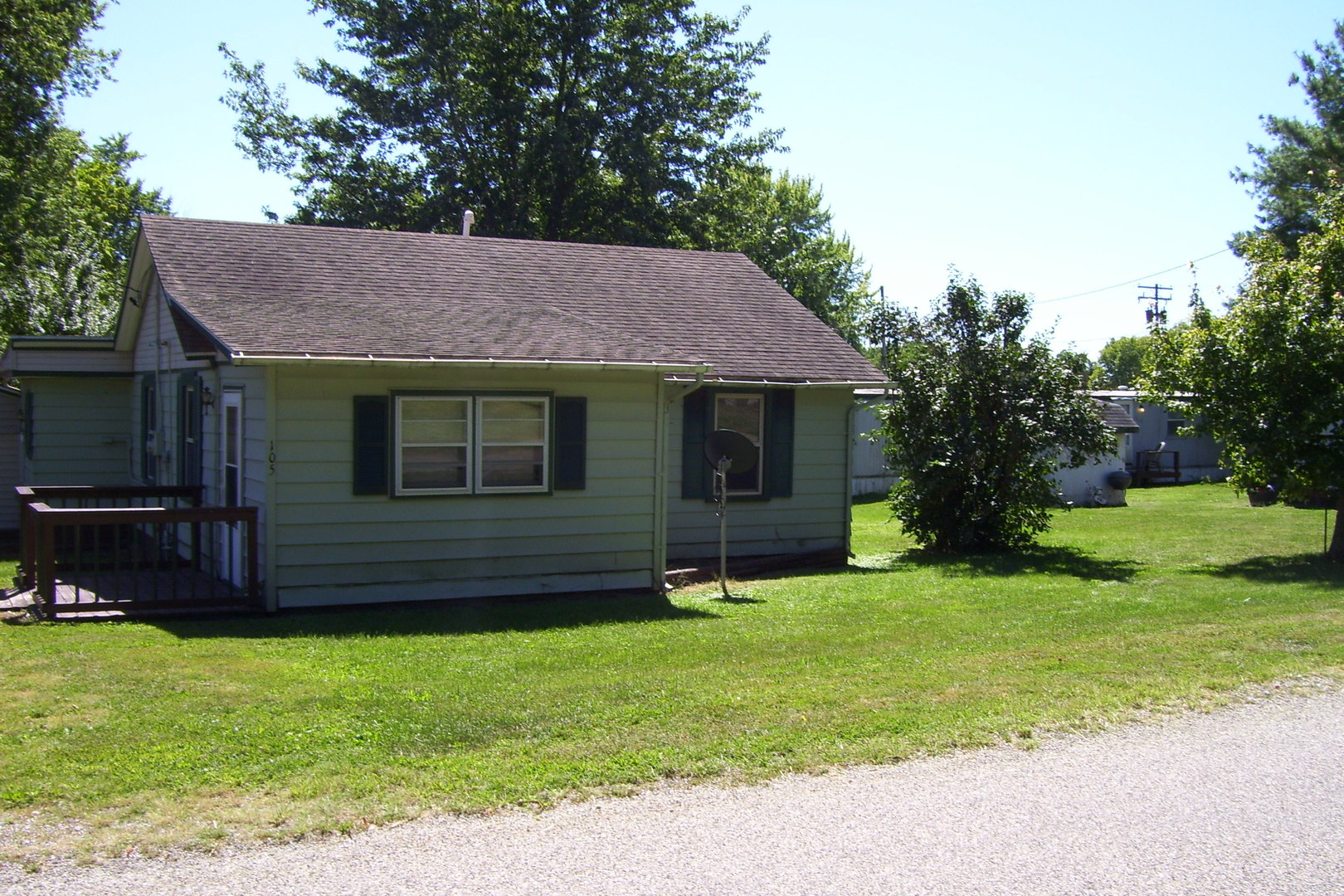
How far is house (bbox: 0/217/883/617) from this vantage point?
11086 millimetres

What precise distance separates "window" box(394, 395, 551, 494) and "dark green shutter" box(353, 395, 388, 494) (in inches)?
5.5

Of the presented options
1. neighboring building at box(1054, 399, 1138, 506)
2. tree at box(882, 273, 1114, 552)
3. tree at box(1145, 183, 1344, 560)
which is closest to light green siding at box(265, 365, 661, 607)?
tree at box(882, 273, 1114, 552)

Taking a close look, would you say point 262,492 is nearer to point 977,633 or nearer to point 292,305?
point 292,305

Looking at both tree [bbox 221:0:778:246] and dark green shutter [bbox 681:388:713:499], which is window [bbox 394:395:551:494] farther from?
tree [bbox 221:0:778:246]

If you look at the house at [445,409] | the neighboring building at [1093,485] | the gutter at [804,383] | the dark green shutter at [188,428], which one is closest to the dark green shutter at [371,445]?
the house at [445,409]

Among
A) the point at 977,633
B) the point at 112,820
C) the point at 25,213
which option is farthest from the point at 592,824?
the point at 25,213

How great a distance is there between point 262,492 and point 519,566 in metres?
2.72

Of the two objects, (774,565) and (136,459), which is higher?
(136,459)

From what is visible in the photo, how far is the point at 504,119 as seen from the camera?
30.7 m

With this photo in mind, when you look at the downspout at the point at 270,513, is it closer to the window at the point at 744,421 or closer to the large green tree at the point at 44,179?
the window at the point at 744,421

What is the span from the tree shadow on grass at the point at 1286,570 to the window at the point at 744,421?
5.96m

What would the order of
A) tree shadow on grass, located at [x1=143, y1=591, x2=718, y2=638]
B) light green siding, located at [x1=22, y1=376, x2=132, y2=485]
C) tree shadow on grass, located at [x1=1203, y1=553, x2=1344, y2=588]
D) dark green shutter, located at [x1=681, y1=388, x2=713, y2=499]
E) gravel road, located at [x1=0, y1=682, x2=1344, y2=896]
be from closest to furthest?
gravel road, located at [x1=0, y1=682, x2=1344, y2=896] < tree shadow on grass, located at [x1=143, y1=591, x2=718, y2=638] < tree shadow on grass, located at [x1=1203, y1=553, x2=1344, y2=588] < dark green shutter, located at [x1=681, y1=388, x2=713, y2=499] < light green siding, located at [x1=22, y1=376, x2=132, y2=485]

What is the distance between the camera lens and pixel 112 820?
16.7 feet

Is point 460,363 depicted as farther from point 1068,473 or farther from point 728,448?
point 1068,473
